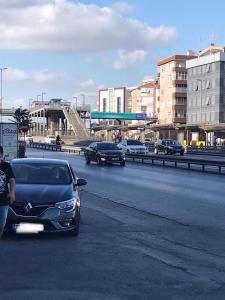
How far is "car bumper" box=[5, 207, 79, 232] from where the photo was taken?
392 inches

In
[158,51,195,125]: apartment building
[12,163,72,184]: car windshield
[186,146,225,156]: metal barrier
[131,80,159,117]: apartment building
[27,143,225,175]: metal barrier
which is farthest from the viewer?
[131,80,159,117]: apartment building

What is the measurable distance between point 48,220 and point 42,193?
0.57m

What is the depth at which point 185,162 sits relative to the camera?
1387 inches

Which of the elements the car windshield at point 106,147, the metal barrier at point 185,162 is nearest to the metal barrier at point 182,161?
the metal barrier at point 185,162

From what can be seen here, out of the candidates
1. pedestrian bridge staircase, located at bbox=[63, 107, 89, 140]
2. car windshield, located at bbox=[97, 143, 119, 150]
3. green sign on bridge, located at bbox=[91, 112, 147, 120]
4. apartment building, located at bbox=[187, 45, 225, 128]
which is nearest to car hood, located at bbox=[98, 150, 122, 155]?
car windshield, located at bbox=[97, 143, 119, 150]

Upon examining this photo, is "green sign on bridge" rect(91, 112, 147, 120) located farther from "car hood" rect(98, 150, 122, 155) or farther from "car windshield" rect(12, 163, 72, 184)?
"car windshield" rect(12, 163, 72, 184)

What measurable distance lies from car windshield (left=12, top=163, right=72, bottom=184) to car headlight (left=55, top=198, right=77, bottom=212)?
0.97 meters

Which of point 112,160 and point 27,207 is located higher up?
point 27,207

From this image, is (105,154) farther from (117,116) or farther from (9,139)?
(117,116)

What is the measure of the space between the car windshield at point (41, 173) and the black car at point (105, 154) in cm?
2699

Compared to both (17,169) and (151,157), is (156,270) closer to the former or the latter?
(17,169)

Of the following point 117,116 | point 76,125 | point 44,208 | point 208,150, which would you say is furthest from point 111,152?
point 117,116

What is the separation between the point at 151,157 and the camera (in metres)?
40.3

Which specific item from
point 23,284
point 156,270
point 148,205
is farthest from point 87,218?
point 23,284
